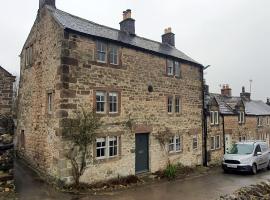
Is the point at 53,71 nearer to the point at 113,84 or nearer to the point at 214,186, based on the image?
the point at 113,84

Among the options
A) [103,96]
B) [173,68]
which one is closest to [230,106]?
[173,68]

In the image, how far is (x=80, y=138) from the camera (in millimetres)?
13750

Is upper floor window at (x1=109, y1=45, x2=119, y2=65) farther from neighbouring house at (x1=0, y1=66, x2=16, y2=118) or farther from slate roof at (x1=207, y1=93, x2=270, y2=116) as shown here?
slate roof at (x1=207, y1=93, x2=270, y2=116)

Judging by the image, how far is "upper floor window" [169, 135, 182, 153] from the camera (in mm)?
19438

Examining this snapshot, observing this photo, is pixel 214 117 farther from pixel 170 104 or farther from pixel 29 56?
pixel 29 56

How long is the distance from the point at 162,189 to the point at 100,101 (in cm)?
565

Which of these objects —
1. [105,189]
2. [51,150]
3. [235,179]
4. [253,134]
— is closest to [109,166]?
[105,189]

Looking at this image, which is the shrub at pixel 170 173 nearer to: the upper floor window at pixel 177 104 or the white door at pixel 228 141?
the upper floor window at pixel 177 104

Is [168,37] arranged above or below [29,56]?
above

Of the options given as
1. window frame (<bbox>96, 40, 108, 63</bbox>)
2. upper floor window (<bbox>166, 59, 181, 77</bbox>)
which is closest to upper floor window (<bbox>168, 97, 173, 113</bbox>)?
upper floor window (<bbox>166, 59, 181, 77</bbox>)

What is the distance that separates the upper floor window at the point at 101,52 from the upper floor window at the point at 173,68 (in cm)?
571

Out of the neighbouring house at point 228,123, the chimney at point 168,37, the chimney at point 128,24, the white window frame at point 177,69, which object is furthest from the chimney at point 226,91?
the chimney at point 128,24

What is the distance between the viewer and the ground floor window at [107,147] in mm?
14728

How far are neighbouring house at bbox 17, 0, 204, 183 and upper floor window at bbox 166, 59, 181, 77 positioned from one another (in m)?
0.07
